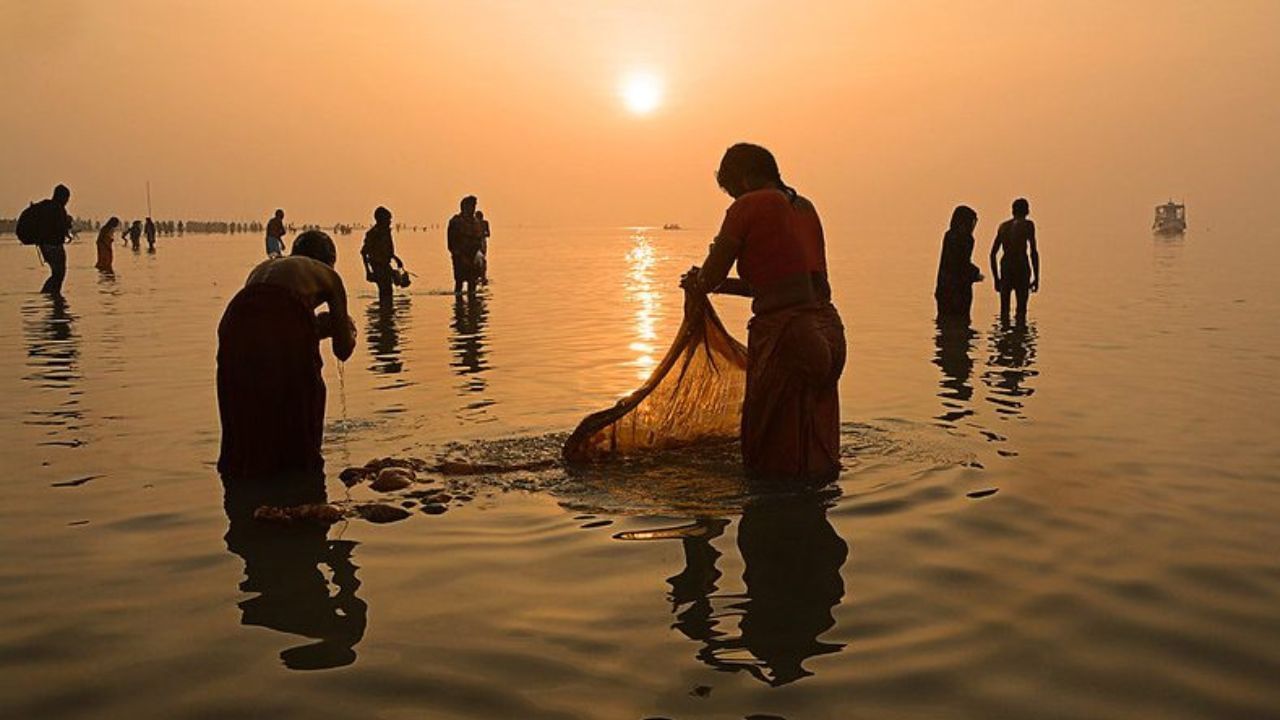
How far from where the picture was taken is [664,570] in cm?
480

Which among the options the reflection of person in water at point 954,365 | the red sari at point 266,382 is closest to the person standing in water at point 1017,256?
the reflection of person in water at point 954,365

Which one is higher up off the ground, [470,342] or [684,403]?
[684,403]

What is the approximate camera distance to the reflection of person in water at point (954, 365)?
9.30 m

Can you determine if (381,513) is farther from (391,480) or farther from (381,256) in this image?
(381,256)

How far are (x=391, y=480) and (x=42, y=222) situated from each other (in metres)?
17.8

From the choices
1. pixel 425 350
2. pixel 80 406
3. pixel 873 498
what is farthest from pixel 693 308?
pixel 425 350

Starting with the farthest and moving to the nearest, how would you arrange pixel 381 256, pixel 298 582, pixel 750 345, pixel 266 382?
pixel 381 256 → pixel 750 345 → pixel 266 382 → pixel 298 582

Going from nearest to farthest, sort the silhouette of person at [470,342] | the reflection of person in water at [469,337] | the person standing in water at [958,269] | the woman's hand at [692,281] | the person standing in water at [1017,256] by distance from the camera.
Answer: the woman's hand at [692,281], the silhouette of person at [470,342], the reflection of person in water at [469,337], the person standing in water at [958,269], the person standing in water at [1017,256]

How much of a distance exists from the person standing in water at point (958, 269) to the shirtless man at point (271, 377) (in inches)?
418

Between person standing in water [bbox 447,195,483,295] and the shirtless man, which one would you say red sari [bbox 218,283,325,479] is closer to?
the shirtless man

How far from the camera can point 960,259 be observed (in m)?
16.1

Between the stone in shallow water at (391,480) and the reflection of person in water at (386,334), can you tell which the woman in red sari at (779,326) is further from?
the reflection of person in water at (386,334)

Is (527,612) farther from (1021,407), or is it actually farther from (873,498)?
(1021,407)

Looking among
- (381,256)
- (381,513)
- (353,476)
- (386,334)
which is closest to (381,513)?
(381,513)
